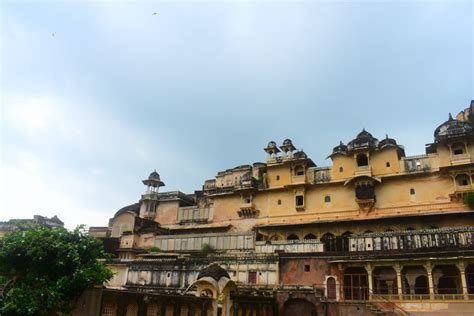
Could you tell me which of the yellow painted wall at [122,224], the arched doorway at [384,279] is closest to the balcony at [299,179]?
the arched doorway at [384,279]

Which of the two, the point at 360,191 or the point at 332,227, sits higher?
A: the point at 360,191

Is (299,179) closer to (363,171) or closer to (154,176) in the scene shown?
(363,171)

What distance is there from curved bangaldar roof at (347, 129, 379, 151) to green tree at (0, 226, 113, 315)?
32353 mm

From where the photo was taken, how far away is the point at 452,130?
36.9 metres

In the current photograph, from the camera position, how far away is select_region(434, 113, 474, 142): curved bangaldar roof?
118 feet

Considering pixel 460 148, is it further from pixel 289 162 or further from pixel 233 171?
pixel 233 171

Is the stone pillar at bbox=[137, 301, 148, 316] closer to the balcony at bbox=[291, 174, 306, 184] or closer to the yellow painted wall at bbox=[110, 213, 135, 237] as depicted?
the balcony at bbox=[291, 174, 306, 184]

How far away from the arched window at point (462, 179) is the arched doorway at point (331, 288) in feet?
52.8

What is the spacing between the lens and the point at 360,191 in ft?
130

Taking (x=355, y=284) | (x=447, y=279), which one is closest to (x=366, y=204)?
(x=447, y=279)

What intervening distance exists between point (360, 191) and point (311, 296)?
1516 cm

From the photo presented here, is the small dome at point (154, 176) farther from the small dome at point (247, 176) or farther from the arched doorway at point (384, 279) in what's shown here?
the arched doorway at point (384, 279)

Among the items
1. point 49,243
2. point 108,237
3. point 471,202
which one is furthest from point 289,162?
point 49,243

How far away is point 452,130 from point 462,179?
4.73 m
